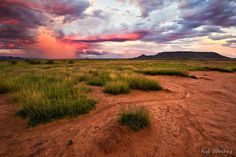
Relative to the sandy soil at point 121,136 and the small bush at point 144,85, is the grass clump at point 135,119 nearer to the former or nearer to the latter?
the sandy soil at point 121,136

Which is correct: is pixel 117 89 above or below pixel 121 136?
above

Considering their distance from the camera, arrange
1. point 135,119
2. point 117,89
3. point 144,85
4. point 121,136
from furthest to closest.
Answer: point 144,85 → point 117,89 → point 135,119 → point 121,136

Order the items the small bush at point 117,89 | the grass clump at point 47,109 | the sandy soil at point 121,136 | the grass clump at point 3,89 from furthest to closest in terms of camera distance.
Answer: the grass clump at point 3,89
the small bush at point 117,89
the grass clump at point 47,109
the sandy soil at point 121,136

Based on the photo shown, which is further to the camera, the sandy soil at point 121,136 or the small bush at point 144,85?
the small bush at point 144,85

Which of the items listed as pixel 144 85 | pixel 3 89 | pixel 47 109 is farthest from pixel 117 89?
pixel 3 89

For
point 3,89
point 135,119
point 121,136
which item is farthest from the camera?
point 3,89

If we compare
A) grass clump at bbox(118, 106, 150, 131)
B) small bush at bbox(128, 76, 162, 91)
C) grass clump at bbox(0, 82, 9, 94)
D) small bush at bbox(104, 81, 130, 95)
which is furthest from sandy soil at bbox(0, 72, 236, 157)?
small bush at bbox(128, 76, 162, 91)

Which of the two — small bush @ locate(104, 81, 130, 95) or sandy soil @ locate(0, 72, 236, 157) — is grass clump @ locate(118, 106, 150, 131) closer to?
sandy soil @ locate(0, 72, 236, 157)

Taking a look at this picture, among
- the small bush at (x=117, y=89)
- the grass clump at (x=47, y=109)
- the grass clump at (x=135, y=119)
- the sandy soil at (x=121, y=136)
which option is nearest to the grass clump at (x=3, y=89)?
the sandy soil at (x=121, y=136)

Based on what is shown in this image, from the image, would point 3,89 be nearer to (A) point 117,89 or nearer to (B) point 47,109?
(B) point 47,109

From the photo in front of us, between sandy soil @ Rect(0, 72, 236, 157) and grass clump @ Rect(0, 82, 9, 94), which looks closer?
sandy soil @ Rect(0, 72, 236, 157)

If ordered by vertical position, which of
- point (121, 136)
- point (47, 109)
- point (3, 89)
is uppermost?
point (47, 109)

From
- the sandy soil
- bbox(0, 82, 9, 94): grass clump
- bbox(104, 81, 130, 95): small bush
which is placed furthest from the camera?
bbox(0, 82, 9, 94): grass clump

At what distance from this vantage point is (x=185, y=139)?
11.7 feet
